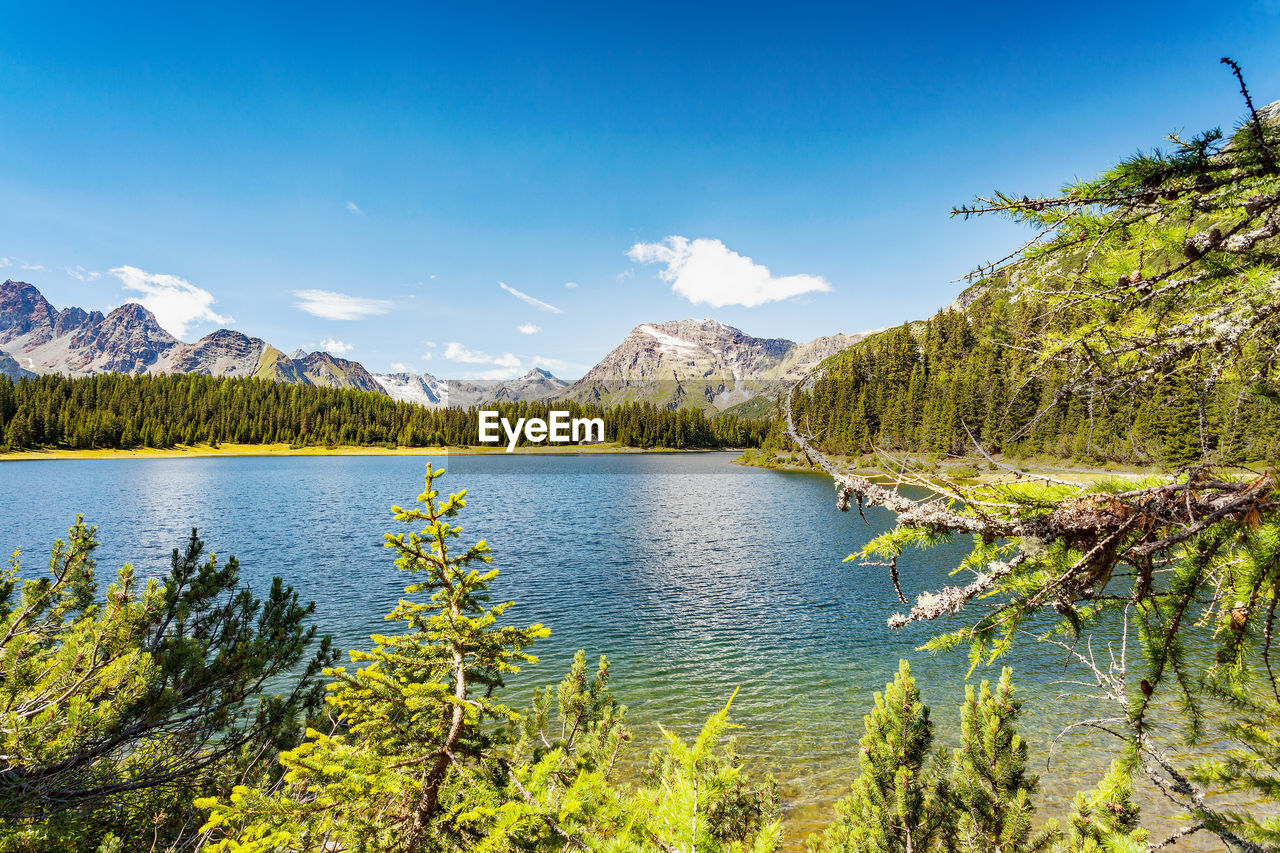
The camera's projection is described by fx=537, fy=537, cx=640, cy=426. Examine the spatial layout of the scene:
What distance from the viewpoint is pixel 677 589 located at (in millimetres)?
26281

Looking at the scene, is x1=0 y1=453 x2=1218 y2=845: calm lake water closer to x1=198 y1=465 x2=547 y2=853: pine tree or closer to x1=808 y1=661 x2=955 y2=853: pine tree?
x1=808 y1=661 x2=955 y2=853: pine tree

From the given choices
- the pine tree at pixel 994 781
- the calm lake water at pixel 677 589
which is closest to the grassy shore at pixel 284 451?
the calm lake water at pixel 677 589

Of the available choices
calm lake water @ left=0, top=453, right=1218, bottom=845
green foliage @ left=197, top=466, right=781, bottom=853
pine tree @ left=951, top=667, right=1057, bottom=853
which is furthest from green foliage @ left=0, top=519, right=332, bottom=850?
calm lake water @ left=0, top=453, right=1218, bottom=845

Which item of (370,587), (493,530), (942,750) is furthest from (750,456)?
(942,750)

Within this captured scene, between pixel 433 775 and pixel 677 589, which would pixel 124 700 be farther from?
pixel 677 589

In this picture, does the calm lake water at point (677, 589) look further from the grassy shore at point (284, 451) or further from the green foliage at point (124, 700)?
the grassy shore at point (284, 451)

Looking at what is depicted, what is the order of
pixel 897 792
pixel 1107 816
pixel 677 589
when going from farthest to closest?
pixel 677 589, pixel 897 792, pixel 1107 816

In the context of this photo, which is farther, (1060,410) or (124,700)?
(124,700)

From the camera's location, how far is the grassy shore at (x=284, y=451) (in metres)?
119

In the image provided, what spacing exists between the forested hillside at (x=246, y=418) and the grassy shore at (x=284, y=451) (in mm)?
2271

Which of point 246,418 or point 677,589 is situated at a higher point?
point 246,418

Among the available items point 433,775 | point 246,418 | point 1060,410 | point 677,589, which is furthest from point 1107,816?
point 246,418

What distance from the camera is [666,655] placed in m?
18.1

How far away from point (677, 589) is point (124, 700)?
74.9ft
